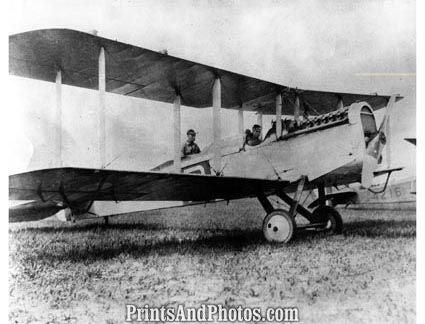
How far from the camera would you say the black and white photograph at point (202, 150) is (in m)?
4.21

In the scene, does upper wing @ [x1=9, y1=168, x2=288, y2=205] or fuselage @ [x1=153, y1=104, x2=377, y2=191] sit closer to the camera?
upper wing @ [x1=9, y1=168, x2=288, y2=205]

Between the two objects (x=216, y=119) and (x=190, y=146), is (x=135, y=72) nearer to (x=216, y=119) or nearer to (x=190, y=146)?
(x=216, y=119)

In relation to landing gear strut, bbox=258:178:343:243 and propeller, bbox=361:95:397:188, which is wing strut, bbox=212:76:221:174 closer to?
landing gear strut, bbox=258:178:343:243

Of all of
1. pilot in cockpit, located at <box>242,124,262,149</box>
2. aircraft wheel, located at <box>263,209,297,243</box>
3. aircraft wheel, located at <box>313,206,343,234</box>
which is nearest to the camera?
aircraft wheel, located at <box>263,209,297,243</box>

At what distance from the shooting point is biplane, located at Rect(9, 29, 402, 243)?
195 inches

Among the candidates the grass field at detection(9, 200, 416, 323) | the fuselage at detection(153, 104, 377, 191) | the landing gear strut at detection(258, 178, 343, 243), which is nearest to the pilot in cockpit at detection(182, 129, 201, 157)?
the fuselage at detection(153, 104, 377, 191)

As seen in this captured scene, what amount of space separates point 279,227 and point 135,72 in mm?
3001

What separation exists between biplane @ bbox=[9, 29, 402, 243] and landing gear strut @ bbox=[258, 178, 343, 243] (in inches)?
0.6

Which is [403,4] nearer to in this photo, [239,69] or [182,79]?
[239,69]

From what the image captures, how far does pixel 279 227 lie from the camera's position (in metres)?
6.16

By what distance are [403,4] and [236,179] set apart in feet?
10.1

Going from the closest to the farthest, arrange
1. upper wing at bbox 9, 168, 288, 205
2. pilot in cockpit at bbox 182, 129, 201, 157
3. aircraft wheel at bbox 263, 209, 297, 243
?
upper wing at bbox 9, 168, 288, 205 < aircraft wheel at bbox 263, 209, 297, 243 < pilot in cockpit at bbox 182, 129, 201, 157

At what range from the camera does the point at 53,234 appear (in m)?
7.67

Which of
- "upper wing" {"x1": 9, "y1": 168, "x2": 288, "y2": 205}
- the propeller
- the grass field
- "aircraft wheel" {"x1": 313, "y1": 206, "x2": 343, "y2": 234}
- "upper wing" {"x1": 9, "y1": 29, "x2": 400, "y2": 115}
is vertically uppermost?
"upper wing" {"x1": 9, "y1": 29, "x2": 400, "y2": 115}
